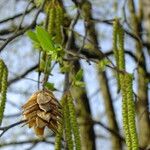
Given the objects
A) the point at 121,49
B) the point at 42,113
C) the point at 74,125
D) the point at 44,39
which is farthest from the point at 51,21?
the point at 42,113

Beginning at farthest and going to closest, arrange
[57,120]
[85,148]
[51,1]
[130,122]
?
[85,148] → [51,1] → [130,122] → [57,120]

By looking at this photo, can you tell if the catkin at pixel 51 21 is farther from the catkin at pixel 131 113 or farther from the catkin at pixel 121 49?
the catkin at pixel 131 113

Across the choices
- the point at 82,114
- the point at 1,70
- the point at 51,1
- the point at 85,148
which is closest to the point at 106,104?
the point at 82,114

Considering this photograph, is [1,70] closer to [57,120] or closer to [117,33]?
[57,120]

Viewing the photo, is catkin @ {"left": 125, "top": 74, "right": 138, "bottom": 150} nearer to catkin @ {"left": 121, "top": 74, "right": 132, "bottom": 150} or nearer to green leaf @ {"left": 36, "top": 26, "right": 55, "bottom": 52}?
catkin @ {"left": 121, "top": 74, "right": 132, "bottom": 150}

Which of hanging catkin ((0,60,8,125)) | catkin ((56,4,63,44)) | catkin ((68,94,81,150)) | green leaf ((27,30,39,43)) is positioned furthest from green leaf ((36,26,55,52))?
catkin ((56,4,63,44))

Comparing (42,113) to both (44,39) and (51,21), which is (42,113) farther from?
(51,21)
